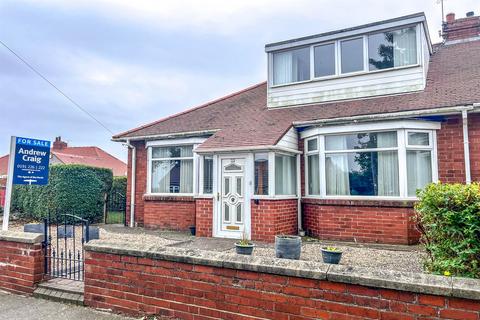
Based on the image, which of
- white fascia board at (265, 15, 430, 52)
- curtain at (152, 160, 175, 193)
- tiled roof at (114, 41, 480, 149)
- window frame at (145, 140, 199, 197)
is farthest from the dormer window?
curtain at (152, 160, 175, 193)

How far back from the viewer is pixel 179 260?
3.52 m

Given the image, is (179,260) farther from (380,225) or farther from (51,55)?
(51,55)

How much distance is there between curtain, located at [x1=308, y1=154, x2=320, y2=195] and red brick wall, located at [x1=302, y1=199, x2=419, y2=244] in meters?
0.34

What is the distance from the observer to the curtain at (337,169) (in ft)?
28.3

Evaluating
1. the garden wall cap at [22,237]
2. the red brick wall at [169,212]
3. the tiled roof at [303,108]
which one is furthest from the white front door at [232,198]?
the garden wall cap at [22,237]

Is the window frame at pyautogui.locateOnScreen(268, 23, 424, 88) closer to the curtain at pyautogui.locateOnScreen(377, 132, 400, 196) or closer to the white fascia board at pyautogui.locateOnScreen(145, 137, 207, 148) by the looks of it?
the curtain at pyautogui.locateOnScreen(377, 132, 400, 196)

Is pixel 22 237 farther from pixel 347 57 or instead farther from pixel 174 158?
pixel 347 57

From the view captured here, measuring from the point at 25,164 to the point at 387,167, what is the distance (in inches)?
303

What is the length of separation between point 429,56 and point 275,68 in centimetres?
516

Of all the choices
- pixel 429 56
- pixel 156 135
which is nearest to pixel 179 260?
pixel 156 135

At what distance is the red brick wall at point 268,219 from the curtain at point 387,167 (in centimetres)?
Answer: 243

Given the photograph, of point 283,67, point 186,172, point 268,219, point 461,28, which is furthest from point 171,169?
point 461,28

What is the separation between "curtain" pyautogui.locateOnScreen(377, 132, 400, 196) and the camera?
8086 millimetres

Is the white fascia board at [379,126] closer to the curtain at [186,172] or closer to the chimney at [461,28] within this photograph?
the curtain at [186,172]
